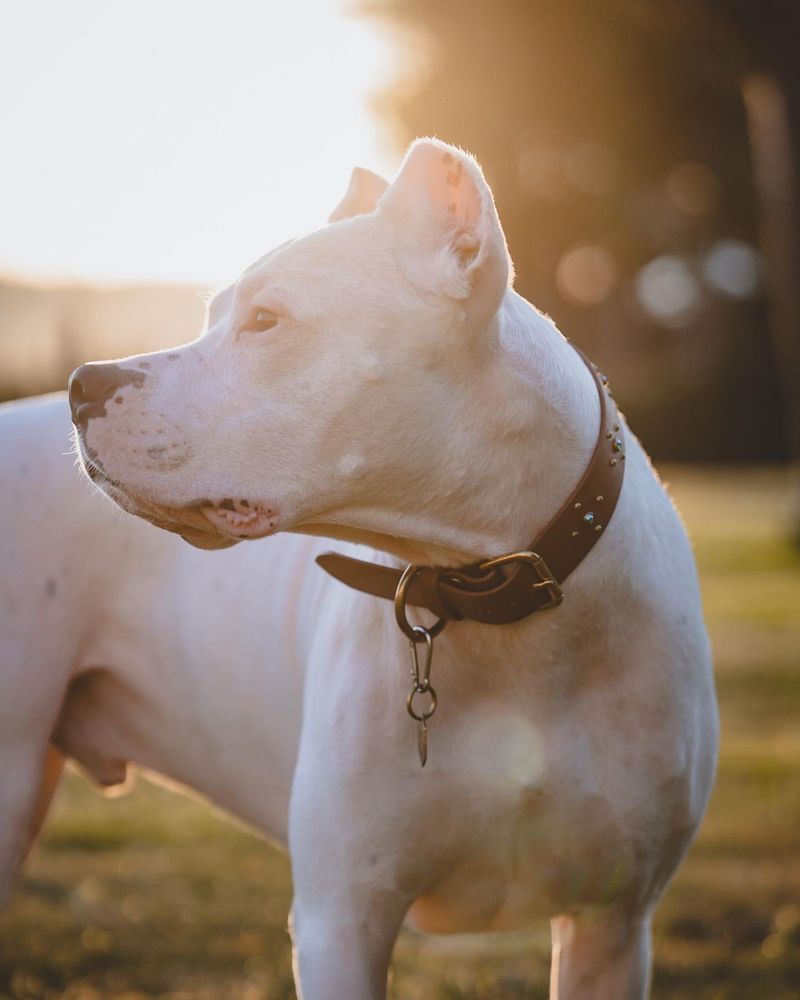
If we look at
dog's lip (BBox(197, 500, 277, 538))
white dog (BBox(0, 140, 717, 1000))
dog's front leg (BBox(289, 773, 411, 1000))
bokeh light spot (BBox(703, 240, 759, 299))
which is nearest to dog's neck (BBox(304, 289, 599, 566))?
white dog (BBox(0, 140, 717, 1000))

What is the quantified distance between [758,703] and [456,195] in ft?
23.1

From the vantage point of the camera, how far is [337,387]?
8.14ft

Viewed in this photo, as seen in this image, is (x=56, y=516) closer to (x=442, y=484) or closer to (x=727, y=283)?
(x=442, y=484)

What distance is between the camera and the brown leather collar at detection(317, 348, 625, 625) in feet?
8.50

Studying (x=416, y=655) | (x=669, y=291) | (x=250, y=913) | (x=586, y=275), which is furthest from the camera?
(x=669, y=291)

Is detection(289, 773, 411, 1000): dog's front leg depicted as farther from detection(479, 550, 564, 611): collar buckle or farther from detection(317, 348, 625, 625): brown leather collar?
detection(479, 550, 564, 611): collar buckle

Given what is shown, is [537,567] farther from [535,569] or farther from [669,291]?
[669,291]

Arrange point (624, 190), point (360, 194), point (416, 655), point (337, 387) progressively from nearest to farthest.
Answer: point (337, 387) < point (416, 655) < point (360, 194) < point (624, 190)

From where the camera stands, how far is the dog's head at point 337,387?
2482mm

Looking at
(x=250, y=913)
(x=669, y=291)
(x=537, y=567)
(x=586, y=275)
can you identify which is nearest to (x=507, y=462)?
(x=537, y=567)

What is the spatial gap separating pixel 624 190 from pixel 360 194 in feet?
90.4

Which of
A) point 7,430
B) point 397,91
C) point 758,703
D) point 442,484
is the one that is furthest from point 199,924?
point 397,91

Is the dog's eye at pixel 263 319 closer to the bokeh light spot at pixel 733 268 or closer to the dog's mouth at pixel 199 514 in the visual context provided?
the dog's mouth at pixel 199 514

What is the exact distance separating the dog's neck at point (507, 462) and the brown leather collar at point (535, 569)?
26mm
